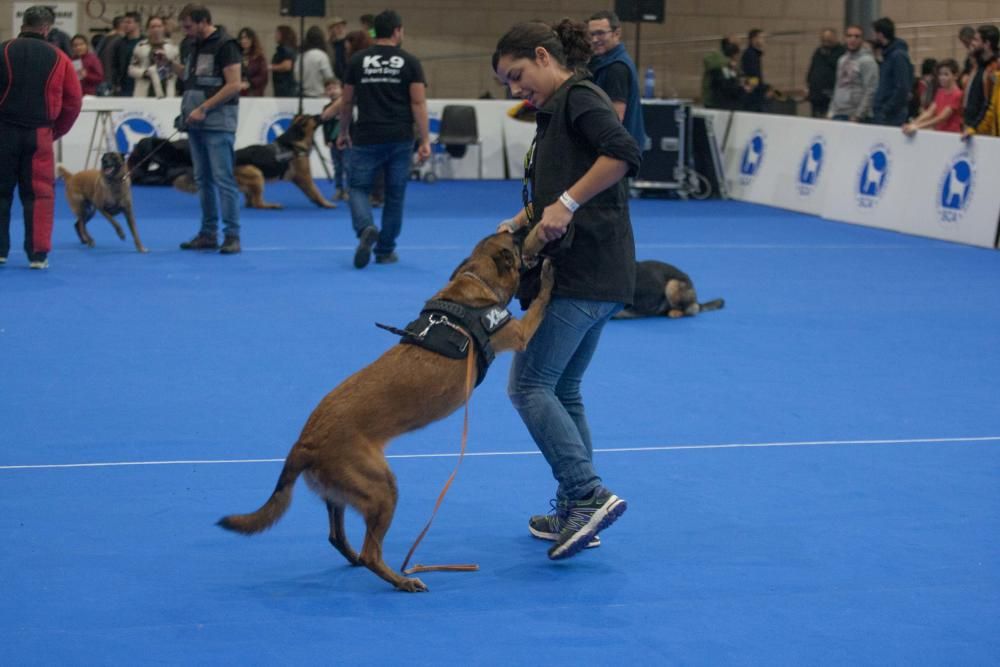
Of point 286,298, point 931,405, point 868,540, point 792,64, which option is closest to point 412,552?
point 868,540

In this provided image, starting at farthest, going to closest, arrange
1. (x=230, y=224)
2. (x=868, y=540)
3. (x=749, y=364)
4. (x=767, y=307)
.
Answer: (x=230, y=224) → (x=767, y=307) → (x=749, y=364) → (x=868, y=540)

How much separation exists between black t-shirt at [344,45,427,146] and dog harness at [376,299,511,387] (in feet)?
18.1

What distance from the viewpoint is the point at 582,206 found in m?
3.78

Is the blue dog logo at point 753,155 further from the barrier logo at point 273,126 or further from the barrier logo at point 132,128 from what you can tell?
the barrier logo at point 132,128

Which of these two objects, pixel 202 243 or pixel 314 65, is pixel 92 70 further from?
pixel 202 243

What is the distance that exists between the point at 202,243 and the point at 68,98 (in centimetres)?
173

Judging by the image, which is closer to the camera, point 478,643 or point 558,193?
point 478,643

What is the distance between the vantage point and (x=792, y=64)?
2141cm

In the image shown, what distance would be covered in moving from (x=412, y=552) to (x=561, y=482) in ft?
1.76

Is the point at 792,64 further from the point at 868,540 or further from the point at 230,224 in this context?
the point at 868,540

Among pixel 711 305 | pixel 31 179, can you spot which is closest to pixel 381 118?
pixel 31 179

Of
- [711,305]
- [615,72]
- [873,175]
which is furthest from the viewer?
[873,175]

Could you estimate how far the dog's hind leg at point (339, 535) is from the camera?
12.1ft

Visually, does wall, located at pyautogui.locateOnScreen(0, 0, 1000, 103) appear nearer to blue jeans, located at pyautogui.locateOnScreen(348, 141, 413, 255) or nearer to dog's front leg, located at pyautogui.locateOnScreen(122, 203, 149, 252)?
dog's front leg, located at pyautogui.locateOnScreen(122, 203, 149, 252)
